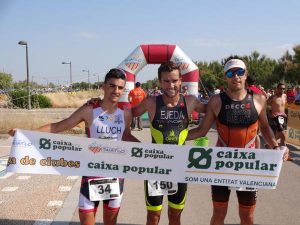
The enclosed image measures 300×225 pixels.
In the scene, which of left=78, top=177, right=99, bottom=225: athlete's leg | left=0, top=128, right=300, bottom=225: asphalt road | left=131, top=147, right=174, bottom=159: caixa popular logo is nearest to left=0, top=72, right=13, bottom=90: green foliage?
left=0, top=128, right=300, bottom=225: asphalt road

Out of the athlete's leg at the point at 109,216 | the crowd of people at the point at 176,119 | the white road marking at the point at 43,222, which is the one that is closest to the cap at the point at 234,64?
the crowd of people at the point at 176,119

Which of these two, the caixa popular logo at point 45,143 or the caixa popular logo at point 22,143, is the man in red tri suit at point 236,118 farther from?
the caixa popular logo at point 22,143

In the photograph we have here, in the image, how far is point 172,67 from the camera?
13.2 feet

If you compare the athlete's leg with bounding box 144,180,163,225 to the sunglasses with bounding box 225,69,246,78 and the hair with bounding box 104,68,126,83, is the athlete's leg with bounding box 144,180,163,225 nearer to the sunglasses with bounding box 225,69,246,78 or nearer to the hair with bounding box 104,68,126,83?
the hair with bounding box 104,68,126,83

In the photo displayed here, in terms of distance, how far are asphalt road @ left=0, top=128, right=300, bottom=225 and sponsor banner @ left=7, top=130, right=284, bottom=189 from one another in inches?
52.5

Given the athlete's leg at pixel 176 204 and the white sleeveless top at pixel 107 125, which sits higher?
the white sleeveless top at pixel 107 125

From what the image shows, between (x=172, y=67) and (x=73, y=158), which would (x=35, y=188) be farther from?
(x=172, y=67)

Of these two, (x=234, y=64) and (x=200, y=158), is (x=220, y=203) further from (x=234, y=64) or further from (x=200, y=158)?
(x=234, y=64)

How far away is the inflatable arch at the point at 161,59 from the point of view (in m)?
12.6

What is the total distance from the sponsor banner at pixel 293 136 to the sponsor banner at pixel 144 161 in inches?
336

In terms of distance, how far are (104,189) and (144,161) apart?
528mm

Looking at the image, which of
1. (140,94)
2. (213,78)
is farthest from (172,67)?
(213,78)

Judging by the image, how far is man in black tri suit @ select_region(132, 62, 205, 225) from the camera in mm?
4031

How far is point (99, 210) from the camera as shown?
5.74 m
